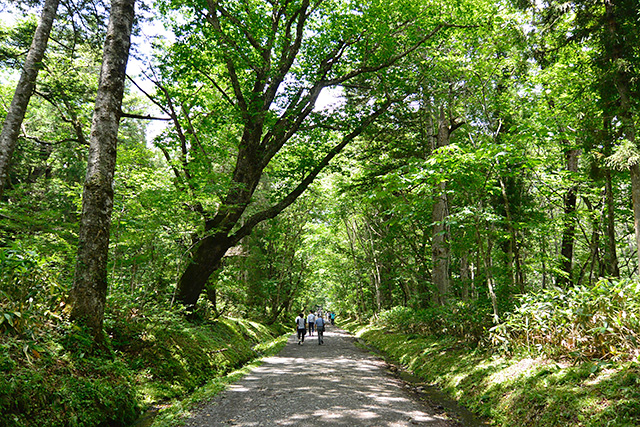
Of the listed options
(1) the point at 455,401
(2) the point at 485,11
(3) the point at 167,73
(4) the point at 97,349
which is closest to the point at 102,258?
(4) the point at 97,349

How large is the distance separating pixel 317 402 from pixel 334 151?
316 inches

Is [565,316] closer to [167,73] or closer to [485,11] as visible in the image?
[485,11]

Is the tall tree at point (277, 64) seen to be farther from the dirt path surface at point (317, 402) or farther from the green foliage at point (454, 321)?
the green foliage at point (454, 321)

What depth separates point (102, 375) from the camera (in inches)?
208

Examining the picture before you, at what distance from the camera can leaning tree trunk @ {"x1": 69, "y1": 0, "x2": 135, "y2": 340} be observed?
5.72 metres

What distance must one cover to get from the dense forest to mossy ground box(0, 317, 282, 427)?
0.07 metres

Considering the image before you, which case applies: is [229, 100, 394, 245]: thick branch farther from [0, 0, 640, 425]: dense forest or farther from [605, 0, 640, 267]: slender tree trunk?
[605, 0, 640, 267]: slender tree trunk

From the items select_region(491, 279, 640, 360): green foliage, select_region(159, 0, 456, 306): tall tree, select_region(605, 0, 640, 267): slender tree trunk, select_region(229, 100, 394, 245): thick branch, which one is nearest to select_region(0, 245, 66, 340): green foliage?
select_region(159, 0, 456, 306): tall tree

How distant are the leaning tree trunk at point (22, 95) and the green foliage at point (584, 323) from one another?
1241 centimetres

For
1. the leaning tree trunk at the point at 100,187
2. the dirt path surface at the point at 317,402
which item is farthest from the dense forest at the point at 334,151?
the dirt path surface at the point at 317,402

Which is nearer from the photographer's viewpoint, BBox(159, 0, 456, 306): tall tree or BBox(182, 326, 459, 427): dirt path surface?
BBox(182, 326, 459, 427): dirt path surface

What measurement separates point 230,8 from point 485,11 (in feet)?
27.1

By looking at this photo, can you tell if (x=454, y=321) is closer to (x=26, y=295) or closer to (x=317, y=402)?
(x=317, y=402)

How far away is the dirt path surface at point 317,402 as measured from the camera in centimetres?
508
